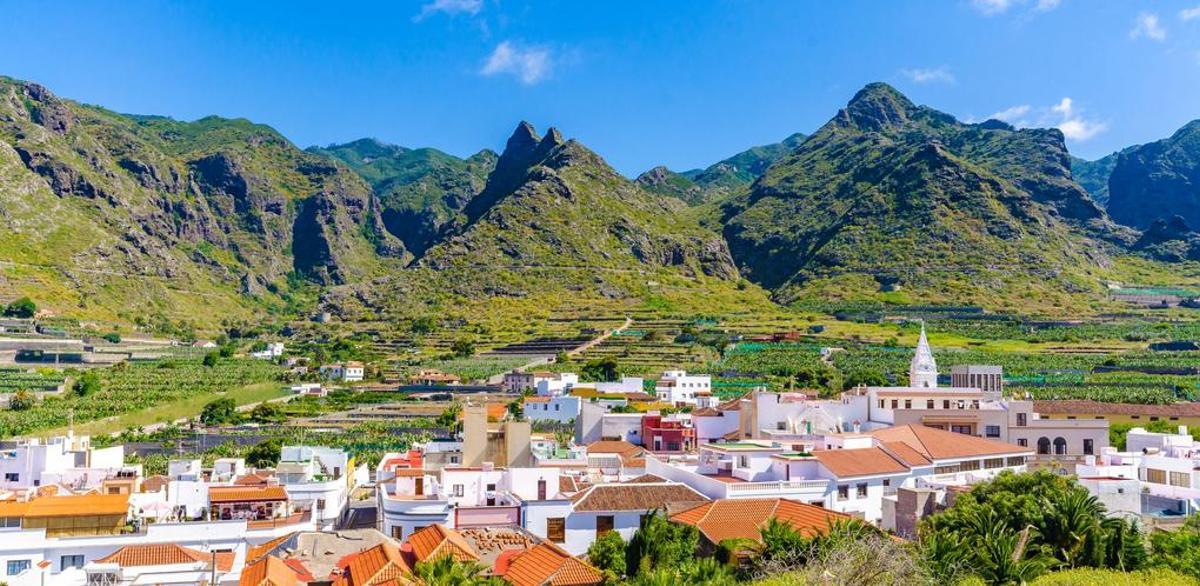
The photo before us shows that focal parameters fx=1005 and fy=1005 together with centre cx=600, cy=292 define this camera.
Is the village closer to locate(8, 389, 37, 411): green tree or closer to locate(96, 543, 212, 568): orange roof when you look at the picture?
locate(96, 543, 212, 568): orange roof

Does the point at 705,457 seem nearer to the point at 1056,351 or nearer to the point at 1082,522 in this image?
the point at 1082,522

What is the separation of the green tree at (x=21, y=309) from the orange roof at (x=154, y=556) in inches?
4372

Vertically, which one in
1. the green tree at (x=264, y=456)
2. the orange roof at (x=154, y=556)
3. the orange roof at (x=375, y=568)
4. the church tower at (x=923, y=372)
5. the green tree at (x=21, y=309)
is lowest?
the green tree at (x=264, y=456)

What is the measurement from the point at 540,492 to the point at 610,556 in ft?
25.4

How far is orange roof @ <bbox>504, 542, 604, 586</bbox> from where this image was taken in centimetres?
2233

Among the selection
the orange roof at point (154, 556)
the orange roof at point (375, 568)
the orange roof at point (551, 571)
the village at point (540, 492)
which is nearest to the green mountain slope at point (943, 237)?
the village at point (540, 492)

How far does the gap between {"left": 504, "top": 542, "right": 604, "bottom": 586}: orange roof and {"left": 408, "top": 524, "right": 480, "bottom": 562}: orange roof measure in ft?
3.38

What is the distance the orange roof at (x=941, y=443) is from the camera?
37719 mm

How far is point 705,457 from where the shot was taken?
1419 inches

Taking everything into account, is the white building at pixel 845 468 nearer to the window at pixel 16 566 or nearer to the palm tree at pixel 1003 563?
the palm tree at pixel 1003 563

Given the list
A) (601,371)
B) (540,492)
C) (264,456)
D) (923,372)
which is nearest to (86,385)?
(264,456)

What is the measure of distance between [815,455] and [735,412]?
16.4m

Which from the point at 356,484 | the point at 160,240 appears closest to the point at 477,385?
the point at 356,484

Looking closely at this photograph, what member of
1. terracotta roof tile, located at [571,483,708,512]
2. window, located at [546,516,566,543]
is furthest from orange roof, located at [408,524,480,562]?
terracotta roof tile, located at [571,483,708,512]
